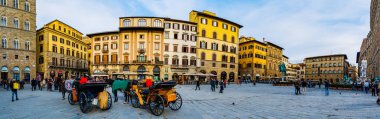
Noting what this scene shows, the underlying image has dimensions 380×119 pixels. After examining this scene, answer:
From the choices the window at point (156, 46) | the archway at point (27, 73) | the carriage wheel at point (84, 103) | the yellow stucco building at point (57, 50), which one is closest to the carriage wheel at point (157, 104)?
the carriage wheel at point (84, 103)

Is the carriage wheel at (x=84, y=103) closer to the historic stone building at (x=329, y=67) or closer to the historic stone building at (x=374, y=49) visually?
the historic stone building at (x=374, y=49)

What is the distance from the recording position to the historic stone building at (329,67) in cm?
7988

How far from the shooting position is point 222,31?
46719 millimetres

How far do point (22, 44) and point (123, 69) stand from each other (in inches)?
662

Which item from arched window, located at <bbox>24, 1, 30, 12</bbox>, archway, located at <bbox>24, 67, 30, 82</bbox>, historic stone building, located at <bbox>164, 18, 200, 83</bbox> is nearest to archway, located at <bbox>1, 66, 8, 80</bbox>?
archway, located at <bbox>24, 67, 30, 82</bbox>

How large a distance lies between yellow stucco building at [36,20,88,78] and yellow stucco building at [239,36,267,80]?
45652 mm

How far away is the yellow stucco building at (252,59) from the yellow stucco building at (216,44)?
923cm

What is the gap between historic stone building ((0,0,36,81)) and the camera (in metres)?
31.9

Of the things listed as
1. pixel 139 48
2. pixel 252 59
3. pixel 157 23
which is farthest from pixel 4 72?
pixel 252 59

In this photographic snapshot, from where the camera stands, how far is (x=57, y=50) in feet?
141

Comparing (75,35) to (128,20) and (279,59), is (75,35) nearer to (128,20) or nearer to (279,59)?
(128,20)

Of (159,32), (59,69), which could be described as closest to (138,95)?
(159,32)

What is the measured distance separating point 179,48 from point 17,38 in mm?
27516

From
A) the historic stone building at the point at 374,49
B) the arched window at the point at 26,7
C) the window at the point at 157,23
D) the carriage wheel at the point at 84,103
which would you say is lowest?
the carriage wheel at the point at 84,103
